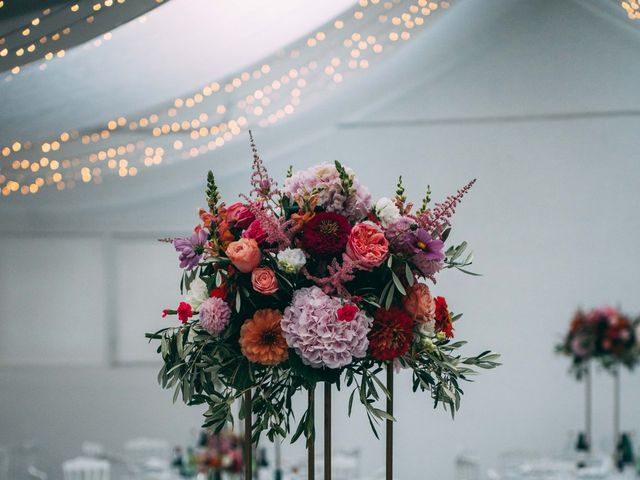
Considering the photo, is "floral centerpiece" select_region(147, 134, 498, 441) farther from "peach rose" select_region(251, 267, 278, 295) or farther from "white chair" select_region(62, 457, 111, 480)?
"white chair" select_region(62, 457, 111, 480)

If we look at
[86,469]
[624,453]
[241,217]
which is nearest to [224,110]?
[86,469]

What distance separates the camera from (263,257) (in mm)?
1614

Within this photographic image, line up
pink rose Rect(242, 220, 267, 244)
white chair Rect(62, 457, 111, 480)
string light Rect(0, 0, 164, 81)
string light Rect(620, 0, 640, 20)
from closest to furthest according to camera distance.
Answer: pink rose Rect(242, 220, 267, 244), string light Rect(0, 0, 164, 81), string light Rect(620, 0, 640, 20), white chair Rect(62, 457, 111, 480)

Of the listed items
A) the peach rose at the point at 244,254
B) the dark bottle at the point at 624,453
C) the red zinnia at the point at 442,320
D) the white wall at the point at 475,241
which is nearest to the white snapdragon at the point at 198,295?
the peach rose at the point at 244,254

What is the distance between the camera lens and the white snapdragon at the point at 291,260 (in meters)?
1.57

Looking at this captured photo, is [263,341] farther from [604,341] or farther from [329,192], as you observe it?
[604,341]

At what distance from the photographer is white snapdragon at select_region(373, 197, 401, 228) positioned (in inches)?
64.6

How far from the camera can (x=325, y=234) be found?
1.58 m

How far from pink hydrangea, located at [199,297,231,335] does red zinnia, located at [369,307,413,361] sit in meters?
0.29

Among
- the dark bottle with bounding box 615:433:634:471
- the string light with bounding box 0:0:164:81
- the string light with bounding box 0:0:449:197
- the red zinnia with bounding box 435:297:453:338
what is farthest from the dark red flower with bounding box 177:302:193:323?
the dark bottle with bounding box 615:433:634:471

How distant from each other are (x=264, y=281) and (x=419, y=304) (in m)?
0.32

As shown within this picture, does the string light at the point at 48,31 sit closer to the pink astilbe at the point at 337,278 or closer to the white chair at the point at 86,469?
the pink astilbe at the point at 337,278

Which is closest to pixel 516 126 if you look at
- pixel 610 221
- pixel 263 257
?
pixel 610 221

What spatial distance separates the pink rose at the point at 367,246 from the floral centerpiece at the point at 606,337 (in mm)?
4395
